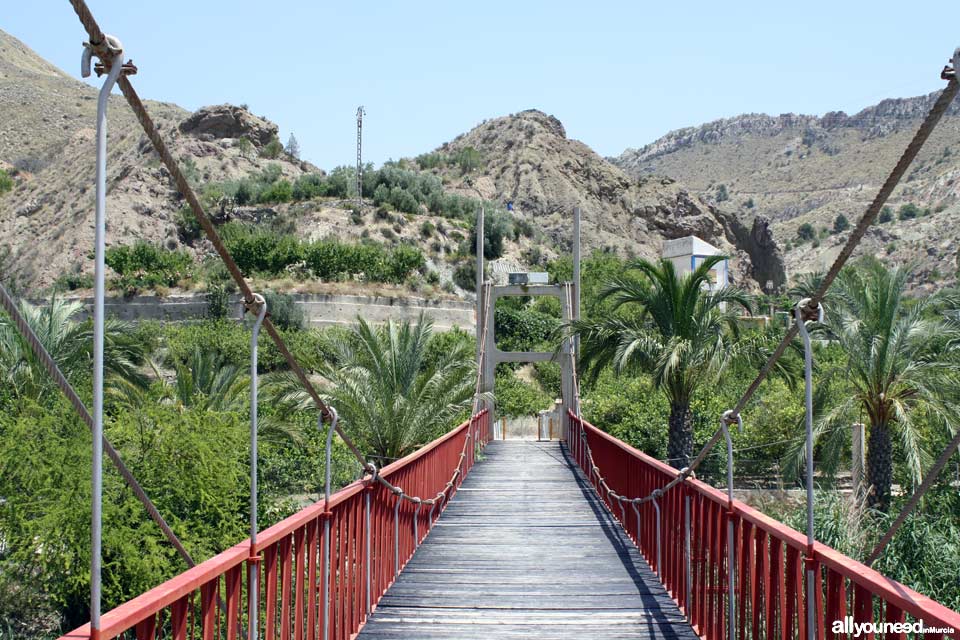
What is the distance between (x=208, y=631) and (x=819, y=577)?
2.44m

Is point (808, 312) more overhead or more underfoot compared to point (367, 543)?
more overhead

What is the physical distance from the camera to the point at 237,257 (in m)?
48.6

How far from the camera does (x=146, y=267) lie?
157 feet

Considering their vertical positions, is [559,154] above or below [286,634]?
above

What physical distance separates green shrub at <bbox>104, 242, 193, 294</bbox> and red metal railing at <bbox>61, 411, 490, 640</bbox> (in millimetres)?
41013

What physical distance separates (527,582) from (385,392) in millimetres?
11106

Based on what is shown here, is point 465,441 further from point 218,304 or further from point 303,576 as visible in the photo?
point 218,304

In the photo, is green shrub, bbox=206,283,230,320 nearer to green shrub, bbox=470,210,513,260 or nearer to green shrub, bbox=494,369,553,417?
green shrub, bbox=494,369,553,417

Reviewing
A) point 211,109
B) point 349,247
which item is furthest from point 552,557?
point 211,109

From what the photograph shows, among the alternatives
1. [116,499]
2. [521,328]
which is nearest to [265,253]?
[521,328]

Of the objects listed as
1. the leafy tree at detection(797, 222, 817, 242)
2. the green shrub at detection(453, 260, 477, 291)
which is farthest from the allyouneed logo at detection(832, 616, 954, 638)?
the leafy tree at detection(797, 222, 817, 242)

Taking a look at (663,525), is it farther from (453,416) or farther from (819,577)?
(453,416)

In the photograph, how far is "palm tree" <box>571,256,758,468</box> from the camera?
15.6 m

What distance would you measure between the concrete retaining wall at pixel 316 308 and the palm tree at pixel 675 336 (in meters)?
25.9
